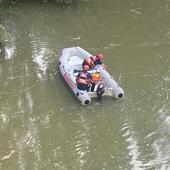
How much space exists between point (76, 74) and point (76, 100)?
87 centimetres

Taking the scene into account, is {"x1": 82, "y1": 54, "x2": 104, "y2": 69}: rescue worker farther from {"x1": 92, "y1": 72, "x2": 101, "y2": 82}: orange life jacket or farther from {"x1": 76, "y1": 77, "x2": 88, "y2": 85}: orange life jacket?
{"x1": 76, "y1": 77, "x2": 88, "y2": 85}: orange life jacket

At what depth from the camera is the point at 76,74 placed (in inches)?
492

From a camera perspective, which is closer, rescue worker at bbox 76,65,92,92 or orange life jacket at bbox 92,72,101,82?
rescue worker at bbox 76,65,92,92

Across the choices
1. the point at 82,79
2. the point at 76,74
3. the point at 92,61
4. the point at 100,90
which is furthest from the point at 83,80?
the point at 92,61

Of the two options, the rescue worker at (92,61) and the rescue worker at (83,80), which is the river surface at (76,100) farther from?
the rescue worker at (92,61)

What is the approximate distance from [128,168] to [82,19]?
7.42 m

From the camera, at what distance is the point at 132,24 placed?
15.9 m

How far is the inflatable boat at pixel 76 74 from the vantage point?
11688mm

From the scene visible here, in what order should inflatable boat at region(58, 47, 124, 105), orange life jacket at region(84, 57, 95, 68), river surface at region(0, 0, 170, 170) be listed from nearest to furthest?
1. river surface at region(0, 0, 170, 170)
2. inflatable boat at region(58, 47, 124, 105)
3. orange life jacket at region(84, 57, 95, 68)

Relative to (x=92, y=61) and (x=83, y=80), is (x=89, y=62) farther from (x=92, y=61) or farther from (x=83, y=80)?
(x=83, y=80)

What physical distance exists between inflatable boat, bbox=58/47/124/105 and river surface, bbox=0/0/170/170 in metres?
0.22

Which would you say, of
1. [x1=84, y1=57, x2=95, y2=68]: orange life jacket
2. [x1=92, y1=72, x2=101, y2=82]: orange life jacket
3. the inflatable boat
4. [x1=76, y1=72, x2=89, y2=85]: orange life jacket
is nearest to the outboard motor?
the inflatable boat

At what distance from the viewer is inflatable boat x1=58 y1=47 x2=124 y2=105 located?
1169cm

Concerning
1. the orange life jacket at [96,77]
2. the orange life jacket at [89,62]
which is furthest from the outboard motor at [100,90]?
the orange life jacket at [89,62]
